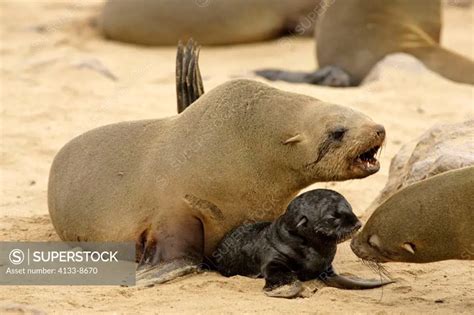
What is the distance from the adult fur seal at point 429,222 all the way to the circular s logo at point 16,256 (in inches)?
74.1

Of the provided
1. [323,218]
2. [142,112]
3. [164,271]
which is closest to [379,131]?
[323,218]

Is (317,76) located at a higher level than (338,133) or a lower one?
lower

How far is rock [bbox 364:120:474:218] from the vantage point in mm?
6746

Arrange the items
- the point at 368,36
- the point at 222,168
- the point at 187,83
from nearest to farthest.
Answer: the point at 222,168
the point at 187,83
the point at 368,36

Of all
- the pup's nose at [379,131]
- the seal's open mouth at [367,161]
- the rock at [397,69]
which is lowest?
the rock at [397,69]

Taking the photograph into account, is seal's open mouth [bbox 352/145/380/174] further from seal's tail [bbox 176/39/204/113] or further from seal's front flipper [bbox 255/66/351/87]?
seal's front flipper [bbox 255/66/351/87]

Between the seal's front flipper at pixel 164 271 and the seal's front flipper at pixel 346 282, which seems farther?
the seal's front flipper at pixel 164 271

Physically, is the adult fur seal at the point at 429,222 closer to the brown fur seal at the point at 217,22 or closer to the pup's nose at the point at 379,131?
the pup's nose at the point at 379,131

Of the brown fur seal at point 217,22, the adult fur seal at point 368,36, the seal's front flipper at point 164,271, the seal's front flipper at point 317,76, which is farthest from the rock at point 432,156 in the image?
the brown fur seal at point 217,22

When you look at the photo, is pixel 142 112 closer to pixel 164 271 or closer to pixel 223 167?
pixel 223 167

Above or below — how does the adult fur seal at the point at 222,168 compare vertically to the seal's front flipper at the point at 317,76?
above

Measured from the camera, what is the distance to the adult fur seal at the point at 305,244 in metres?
5.79

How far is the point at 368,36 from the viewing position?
11.6m

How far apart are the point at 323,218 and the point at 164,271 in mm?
880
